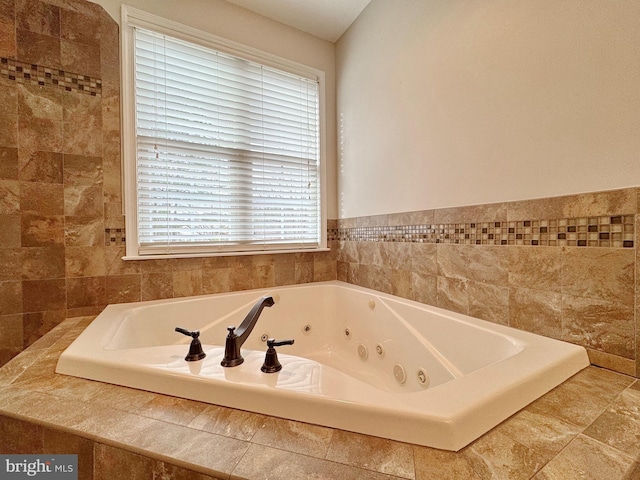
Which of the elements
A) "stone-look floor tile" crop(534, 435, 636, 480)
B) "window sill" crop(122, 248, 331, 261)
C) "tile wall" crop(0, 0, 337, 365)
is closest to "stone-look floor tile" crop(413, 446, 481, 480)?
"stone-look floor tile" crop(534, 435, 636, 480)

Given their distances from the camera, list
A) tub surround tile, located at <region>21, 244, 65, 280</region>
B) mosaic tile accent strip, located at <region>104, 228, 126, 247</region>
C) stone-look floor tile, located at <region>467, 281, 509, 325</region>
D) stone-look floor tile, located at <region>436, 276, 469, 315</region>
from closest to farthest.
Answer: stone-look floor tile, located at <region>467, 281, 509, 325</region> → stone-look floor tile, located at <region>436, 276, 469, 315</region> → tub surround tile, located at <region>21, 244, 65, 280</region> → mosaic tile accent strip, located at <region>104, 228, 126, 247</region>

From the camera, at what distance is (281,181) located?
2.08m

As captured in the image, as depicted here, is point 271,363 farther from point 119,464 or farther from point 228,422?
point 119,464

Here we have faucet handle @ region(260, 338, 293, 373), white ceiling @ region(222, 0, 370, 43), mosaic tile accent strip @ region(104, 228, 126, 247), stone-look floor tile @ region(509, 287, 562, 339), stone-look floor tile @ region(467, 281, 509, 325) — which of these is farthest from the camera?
white ceiling @ region(222, 0, 370, 43)

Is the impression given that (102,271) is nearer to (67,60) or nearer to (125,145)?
(125,145)

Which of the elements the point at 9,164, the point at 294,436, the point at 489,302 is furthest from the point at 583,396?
the point at 9,164

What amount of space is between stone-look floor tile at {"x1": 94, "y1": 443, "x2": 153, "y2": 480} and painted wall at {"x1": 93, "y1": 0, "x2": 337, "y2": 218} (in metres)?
1.92

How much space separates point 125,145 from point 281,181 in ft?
3.23

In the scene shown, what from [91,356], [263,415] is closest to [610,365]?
[263,415]

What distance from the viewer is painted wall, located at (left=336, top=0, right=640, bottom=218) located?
2.76 feet

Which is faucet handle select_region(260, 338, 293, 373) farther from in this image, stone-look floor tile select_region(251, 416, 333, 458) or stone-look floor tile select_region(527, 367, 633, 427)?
stone-look floor tile select_region(527, 367, 633, 427)

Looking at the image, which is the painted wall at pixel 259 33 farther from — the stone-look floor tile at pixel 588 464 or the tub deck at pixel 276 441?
the stone-look floor tile at pixel 588 464

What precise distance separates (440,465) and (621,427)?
0.43 m

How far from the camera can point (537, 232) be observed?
1021 millimetres
